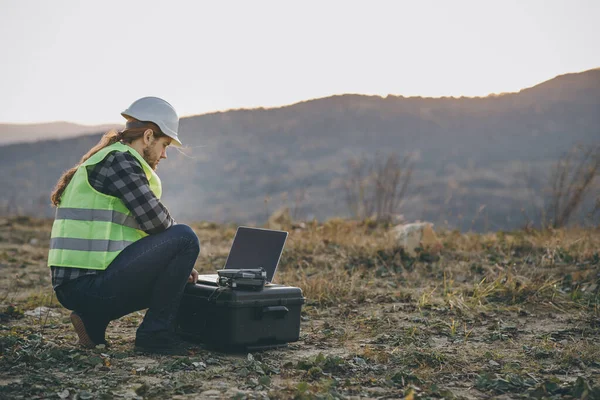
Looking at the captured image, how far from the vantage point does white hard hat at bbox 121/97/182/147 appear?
14.1 feet

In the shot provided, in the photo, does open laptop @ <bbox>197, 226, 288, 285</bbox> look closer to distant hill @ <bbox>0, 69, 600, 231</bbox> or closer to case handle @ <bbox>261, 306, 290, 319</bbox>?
case handle @ <bbox>261, 306, 290, 319</bbox>

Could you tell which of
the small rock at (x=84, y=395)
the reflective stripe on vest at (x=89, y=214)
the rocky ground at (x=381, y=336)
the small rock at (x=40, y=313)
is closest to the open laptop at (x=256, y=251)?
the rocky ground at (x=381, y=336)

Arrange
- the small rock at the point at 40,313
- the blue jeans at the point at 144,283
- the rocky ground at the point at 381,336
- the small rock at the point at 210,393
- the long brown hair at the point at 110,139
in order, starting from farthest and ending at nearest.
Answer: the small rock at the point at 40,313 → the long brown hair at the point at 110,139 → the blue jeans at the point at 144,283 → the rocky ground at the point at 381,336 → the small rock at the point at 210,393

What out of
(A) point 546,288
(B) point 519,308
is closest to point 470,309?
(B) point 519,308

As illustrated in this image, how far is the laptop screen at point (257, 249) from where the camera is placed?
470 centimetres

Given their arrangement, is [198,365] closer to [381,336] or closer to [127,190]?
[127,190]

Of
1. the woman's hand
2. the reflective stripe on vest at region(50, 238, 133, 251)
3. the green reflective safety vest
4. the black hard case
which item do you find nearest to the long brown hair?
the green reflective safety vest

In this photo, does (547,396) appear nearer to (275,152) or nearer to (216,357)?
(216,357)

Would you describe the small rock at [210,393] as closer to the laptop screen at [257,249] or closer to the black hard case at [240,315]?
the black hard case at [240,315]

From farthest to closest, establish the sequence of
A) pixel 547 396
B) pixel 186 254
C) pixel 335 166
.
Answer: pixel 335 166 → pixel 186 254 → pixel 547 396

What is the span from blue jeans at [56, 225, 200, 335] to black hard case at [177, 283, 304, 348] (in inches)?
9.4

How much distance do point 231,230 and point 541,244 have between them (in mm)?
6006

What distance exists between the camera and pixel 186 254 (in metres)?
4.31

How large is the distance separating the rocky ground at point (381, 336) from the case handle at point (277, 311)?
29 cm
